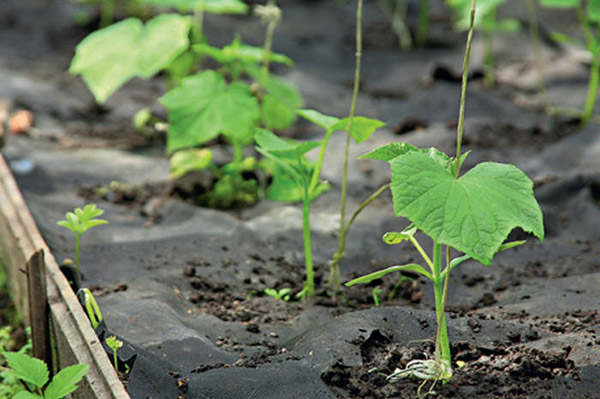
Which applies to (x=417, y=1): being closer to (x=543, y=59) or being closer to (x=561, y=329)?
(x=543, y=59)

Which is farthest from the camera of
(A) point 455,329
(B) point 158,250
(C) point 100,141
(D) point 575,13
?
(D) point 575,13

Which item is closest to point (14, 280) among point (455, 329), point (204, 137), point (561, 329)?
point (204, 137)

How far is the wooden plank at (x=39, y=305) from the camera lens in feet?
6.41

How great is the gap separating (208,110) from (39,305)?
42.3 inches

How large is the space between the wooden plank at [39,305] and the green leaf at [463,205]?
1056 mm

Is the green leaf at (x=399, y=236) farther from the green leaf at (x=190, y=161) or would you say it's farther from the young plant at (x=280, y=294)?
the green leaf at (x=190, y=161)

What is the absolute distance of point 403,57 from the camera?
525cm

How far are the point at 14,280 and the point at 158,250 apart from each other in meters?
0.57

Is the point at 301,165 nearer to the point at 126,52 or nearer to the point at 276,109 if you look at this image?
the point at 276,109

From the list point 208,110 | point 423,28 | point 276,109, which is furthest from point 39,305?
point 423,28

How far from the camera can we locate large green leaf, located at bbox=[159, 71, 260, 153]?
2732 millimetres

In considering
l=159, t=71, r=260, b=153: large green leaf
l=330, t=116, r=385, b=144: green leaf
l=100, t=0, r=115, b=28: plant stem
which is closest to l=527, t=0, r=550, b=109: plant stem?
l=159, t=71, r=260, b=153: large green leaf

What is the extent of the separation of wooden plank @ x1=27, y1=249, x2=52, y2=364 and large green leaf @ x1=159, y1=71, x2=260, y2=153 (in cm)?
95

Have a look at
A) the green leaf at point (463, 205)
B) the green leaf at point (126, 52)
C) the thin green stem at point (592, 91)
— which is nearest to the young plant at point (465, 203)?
the green leaf at point (463, 205)
